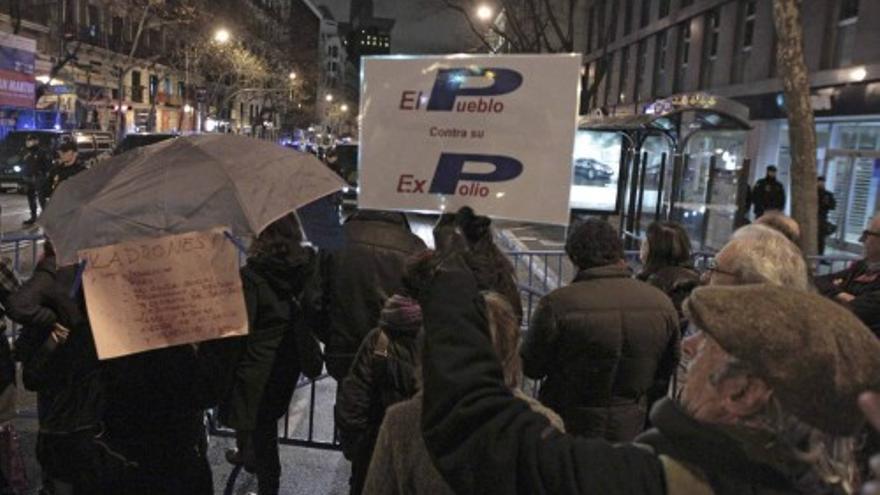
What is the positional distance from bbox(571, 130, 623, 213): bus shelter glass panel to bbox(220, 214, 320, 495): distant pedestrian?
13908 mm

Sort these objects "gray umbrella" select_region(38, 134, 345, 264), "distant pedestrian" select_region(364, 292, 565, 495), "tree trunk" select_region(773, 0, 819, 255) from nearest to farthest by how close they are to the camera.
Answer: "distant pedestrian" select_region(364, 292, 565, 495)
"gray umbrella" select_region(38, 134, 345, 264)
"tree trunk" select_region(773, 0, 819, 255)

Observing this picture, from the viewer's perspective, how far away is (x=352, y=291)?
13.8ft

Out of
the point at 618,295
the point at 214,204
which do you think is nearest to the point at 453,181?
the point at 214,204

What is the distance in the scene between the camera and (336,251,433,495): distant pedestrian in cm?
324

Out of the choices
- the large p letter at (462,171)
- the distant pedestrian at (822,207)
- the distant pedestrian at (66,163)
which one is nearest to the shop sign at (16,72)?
the distant pedestrian at (66,163)

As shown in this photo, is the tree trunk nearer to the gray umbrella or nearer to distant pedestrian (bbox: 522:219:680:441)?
distant pedestrian (bbox: 522:219:680:441)

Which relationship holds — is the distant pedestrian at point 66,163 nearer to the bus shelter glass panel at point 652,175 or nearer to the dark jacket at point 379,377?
the bus shelter glass panel at point 652,175

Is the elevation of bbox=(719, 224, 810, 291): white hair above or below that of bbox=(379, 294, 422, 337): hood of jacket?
above

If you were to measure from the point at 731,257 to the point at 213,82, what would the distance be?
192 feet

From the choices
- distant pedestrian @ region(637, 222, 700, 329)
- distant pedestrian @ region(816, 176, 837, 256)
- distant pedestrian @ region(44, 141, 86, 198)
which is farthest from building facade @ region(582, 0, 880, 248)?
distant pedestrian @ region(44, 141, 86, 198)

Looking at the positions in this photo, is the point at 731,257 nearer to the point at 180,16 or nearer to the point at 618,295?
the point at 618,295

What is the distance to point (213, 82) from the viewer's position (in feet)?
189

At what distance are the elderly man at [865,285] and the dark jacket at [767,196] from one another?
10481 mm

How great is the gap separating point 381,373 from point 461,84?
4.16 feet
